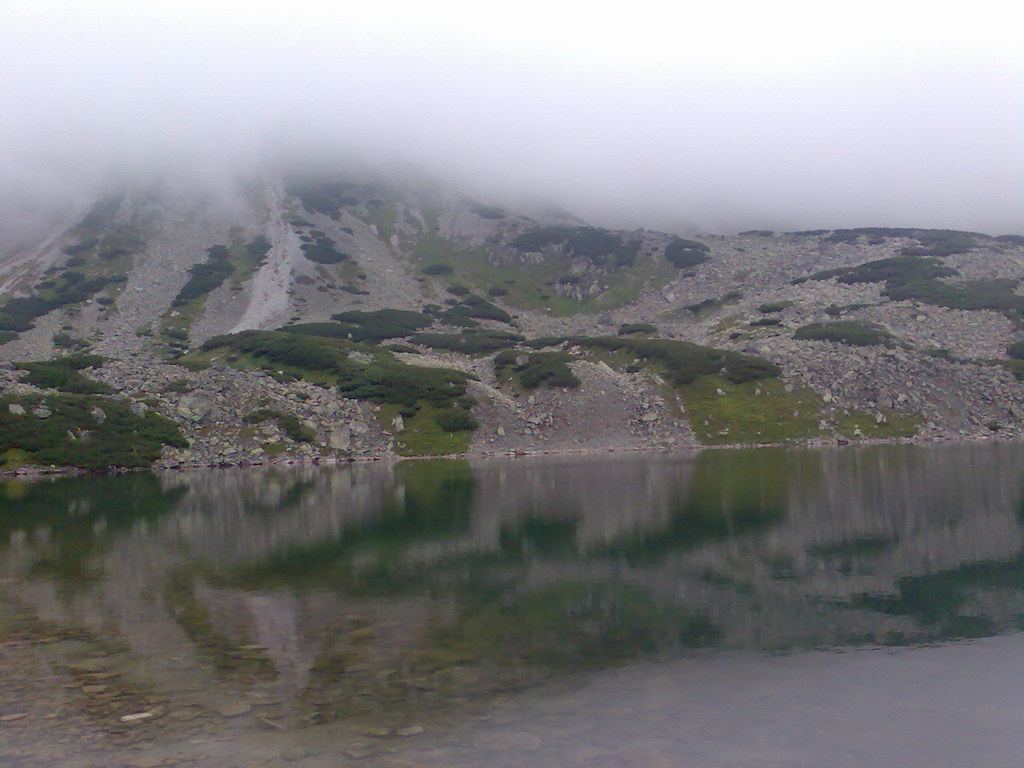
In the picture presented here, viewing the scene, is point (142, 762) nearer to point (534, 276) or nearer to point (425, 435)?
point (425, 435)

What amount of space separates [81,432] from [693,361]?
7531 cm

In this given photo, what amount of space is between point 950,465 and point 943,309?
79.8m

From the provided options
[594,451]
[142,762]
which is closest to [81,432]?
[594,451]

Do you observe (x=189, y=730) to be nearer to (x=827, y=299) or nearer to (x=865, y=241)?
(x=827, y=299)

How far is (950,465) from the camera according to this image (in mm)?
55781

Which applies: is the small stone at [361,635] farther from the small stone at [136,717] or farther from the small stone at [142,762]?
the small stone at [142,762]

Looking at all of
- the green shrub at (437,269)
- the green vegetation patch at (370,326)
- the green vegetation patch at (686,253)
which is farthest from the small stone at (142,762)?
the green shrub at (437,269)

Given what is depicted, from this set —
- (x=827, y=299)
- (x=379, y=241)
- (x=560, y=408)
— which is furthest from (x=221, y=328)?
(x=827, y=299)

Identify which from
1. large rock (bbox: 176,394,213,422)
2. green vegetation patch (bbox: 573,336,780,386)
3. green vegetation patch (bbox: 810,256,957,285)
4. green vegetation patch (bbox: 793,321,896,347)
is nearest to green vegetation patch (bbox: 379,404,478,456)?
large rock (bbox: 176,394,213,422)

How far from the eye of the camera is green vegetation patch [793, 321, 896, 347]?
107 m

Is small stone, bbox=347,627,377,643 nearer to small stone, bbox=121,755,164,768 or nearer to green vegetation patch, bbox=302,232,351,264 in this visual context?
small stone, bbox=121,755,164,768

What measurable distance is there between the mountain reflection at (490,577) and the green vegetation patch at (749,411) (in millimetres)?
39614

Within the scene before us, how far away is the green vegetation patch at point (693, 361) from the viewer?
3922 inches

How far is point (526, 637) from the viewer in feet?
56.5
